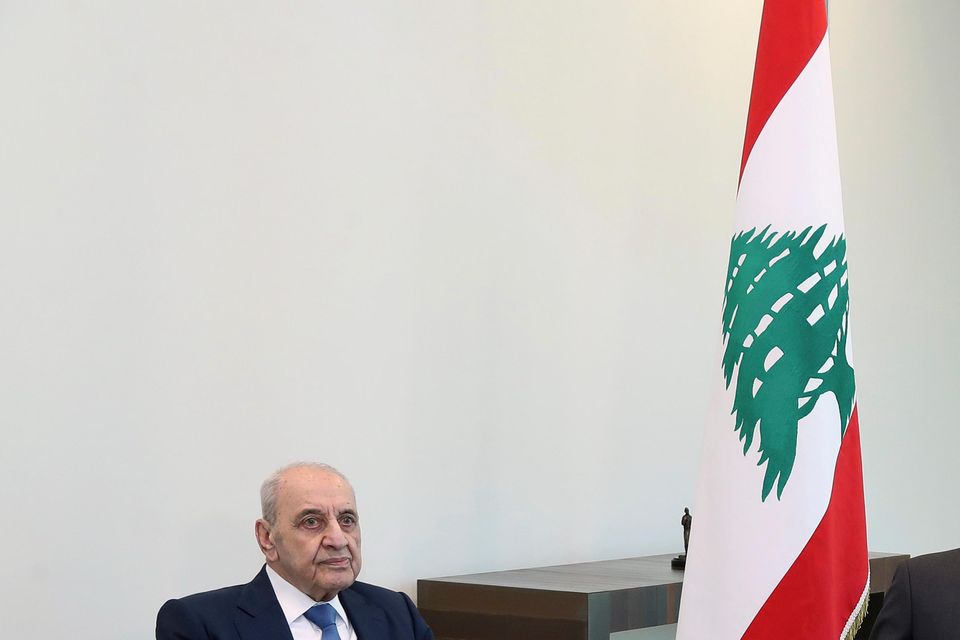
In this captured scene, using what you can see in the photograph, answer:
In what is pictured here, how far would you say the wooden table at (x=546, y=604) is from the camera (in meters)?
3.13

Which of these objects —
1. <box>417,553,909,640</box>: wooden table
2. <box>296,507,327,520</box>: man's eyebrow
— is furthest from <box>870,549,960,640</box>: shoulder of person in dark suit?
<box>296,507,327,520</box>: man's eyebrow

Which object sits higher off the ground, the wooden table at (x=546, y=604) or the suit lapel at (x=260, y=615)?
the suit lapel at (x=260, y=615)

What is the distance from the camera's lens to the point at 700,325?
15.3ft

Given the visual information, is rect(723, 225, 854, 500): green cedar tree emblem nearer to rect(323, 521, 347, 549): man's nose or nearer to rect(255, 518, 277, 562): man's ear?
rect(323, 521, 347, 549): man's nose

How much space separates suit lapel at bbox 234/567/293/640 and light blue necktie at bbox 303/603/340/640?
0.08 m

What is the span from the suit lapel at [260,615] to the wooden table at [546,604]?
738 mm

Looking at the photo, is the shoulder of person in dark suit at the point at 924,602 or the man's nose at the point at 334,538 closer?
the shoulder of person in dark suit at the point at 924,602

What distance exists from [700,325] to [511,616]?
1792 mm

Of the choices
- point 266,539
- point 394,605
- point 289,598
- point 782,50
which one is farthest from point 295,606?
point 782,50

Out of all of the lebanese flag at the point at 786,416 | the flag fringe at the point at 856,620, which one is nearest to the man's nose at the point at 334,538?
the lebanese flag at the point at 786,416

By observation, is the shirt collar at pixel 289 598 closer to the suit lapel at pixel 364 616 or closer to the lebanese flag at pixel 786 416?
the suit lapel at pixel 364 616

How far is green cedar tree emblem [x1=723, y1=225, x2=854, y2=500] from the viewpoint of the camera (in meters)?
3.00

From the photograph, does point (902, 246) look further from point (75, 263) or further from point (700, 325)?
point (75, 263)

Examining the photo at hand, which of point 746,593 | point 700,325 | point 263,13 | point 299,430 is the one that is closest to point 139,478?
point 299,430
